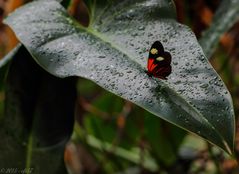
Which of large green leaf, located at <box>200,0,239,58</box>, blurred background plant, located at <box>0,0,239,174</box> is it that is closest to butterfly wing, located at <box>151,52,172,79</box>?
large green leaf, located at <box>200,0,239,58</box>

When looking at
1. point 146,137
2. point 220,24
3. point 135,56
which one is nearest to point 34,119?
point 135,56

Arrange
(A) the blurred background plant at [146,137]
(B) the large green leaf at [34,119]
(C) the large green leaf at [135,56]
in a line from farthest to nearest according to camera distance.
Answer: (A) the blurred background plant at [146,137]
(B) the large green leaf at [34,119]
(C) the large green leaf at [135,56]

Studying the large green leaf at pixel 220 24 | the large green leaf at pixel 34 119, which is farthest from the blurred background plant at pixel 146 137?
the large green leaf at pixel 34 119

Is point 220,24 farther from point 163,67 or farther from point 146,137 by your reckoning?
point 146,137

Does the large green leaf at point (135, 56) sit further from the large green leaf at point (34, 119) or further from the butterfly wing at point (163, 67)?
the large green leaf at point (34, 119)

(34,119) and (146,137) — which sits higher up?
(34,119)

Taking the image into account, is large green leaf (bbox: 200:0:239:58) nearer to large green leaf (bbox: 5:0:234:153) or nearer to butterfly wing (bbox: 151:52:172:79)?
large green leaf (bbox: 5:0:234:153)

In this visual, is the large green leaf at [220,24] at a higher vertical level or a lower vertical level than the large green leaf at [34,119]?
higher
